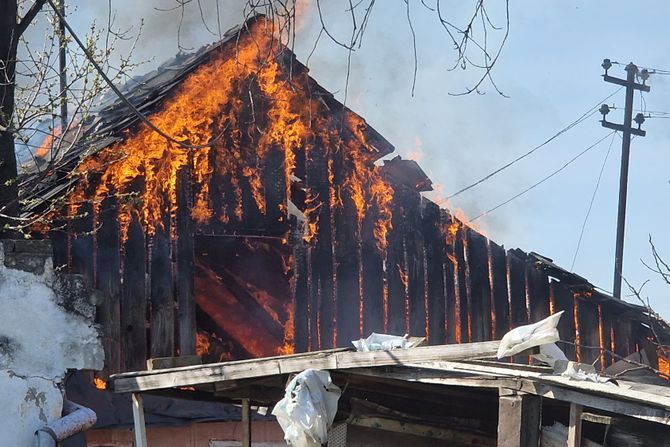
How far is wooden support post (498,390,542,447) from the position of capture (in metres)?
7.50

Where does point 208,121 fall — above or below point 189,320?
above

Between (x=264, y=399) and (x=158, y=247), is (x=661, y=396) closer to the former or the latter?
(x=264, y=399)

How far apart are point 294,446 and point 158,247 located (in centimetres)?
615

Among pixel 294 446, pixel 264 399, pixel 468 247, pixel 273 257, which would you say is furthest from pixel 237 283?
pixel 294 446

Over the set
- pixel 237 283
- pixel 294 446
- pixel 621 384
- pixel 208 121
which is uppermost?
pixel 208 121

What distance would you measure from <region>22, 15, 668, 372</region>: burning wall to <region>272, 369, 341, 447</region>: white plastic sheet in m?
5.73

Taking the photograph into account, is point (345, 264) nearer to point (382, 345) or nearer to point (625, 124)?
point (382, 345)

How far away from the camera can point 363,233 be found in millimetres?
15203

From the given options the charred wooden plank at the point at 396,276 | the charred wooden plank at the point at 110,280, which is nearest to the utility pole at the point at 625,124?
the charred wooden plank at the point at 396,276

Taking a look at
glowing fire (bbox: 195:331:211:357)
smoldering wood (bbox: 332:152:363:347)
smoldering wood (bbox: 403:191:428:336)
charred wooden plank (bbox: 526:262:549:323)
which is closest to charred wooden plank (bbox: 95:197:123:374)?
glowing fire (bbox: 195:331:211:357)

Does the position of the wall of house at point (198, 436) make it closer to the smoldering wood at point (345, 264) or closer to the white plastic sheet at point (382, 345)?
the smoldering wood at point (345, 264)

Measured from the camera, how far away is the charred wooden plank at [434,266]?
15469mm

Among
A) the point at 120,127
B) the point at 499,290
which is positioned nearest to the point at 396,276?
the point at 499,290

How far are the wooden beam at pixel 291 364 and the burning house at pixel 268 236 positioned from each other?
4.36m
